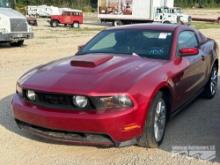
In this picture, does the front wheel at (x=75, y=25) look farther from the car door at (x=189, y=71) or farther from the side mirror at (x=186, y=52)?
the side mirror at (x=186, y=52)

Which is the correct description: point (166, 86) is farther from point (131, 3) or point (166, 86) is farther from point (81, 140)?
point (131, 3)

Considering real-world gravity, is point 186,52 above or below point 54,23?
above

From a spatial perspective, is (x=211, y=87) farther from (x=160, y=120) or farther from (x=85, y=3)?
(x=85, y=3)

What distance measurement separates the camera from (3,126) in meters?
5.92

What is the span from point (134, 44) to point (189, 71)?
2.91 feet

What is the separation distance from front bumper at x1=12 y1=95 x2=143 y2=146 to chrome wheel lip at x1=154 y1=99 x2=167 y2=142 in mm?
441

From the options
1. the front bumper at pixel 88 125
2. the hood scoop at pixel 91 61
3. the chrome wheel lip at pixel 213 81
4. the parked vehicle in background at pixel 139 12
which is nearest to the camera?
the front bumper at pixel 88 125

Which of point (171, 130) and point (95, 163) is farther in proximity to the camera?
point (171, 130)

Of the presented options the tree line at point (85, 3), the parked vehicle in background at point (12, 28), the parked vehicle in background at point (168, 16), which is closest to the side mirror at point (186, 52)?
the parked vehicle in background at point (12, 28)

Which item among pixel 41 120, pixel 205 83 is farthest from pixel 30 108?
pixel 205 83

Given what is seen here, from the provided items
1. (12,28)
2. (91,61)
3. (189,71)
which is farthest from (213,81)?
(12,28)

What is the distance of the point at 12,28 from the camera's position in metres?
17.2

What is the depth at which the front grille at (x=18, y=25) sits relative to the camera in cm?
1728

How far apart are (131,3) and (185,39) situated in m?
38.9
